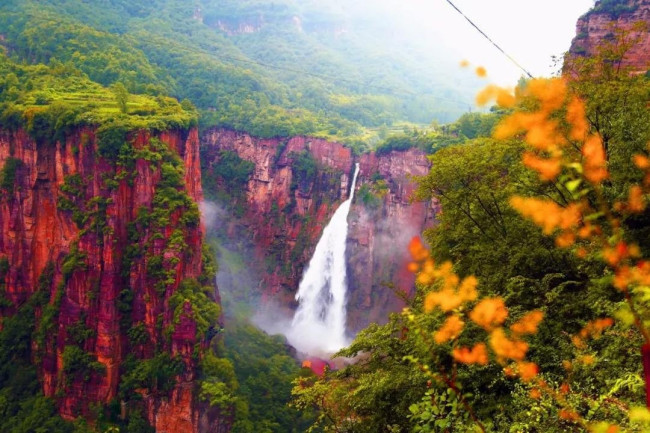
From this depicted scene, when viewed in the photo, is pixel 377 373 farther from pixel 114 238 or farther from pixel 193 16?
pixel 193 16

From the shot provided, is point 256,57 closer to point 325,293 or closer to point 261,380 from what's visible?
point 325,293

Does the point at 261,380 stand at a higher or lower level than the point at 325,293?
lower

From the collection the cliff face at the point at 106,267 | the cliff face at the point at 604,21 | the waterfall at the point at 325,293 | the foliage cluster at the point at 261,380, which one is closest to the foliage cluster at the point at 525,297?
the cliff face at the point at 604,21

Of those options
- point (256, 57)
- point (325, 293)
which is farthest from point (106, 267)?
point (256, 57)

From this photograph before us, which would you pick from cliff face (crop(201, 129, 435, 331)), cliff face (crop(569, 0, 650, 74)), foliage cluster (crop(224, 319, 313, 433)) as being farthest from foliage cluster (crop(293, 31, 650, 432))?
cliff face (crop(201, 129, 435, 331))

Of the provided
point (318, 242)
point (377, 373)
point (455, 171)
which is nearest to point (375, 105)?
point (318, 242)

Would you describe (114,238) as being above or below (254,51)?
below

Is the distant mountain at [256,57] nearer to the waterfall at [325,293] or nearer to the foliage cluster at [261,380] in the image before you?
the waterfall at [325,293]
